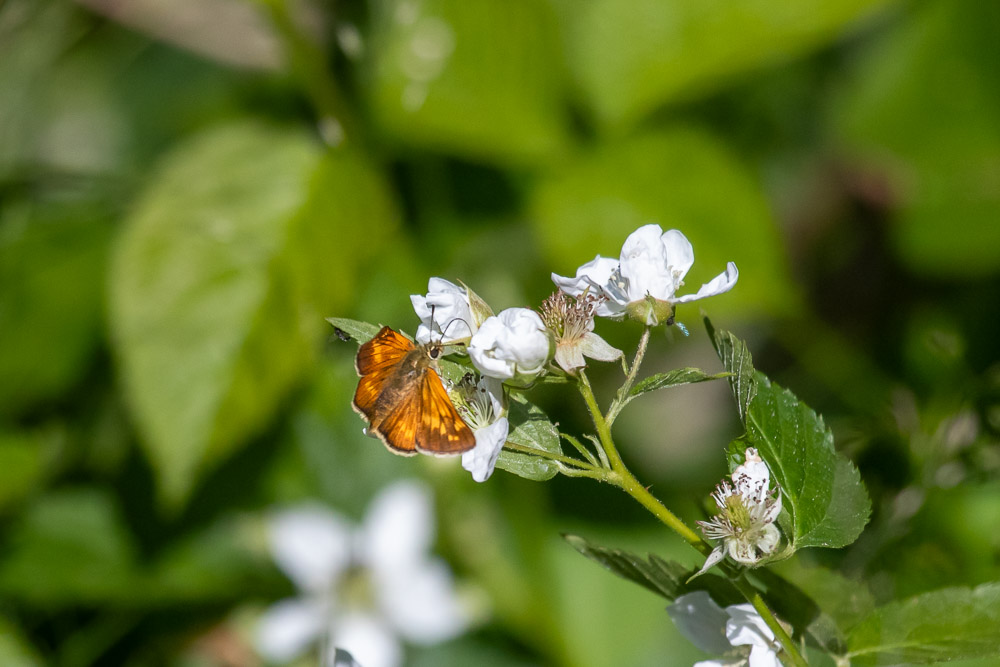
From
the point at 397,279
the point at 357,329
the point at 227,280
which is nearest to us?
the point at 357,329

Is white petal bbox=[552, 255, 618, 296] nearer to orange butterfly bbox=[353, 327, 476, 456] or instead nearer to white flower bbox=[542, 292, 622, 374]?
white flower bbox=[542, 292, 622, 374]

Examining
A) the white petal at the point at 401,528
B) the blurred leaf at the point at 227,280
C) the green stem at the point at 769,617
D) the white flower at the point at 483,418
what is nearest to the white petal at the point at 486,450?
the white flower at the point at 483,418

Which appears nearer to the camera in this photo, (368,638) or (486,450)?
(486,450)

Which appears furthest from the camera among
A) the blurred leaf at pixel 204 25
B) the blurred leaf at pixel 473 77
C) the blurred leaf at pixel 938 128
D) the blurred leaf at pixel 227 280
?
the blurred leaf at pixel 204 25

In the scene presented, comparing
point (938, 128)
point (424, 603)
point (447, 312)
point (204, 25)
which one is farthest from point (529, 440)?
point (204, 25)

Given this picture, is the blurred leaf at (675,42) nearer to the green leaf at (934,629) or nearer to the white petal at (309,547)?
the white petal at (309,547)

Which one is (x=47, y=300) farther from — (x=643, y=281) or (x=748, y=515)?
(x=748, y=515)

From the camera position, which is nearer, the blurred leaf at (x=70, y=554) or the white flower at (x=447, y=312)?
the white flower at (x=447, y=312)

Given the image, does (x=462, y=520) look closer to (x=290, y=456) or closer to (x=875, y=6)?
(x=290, y=456)
